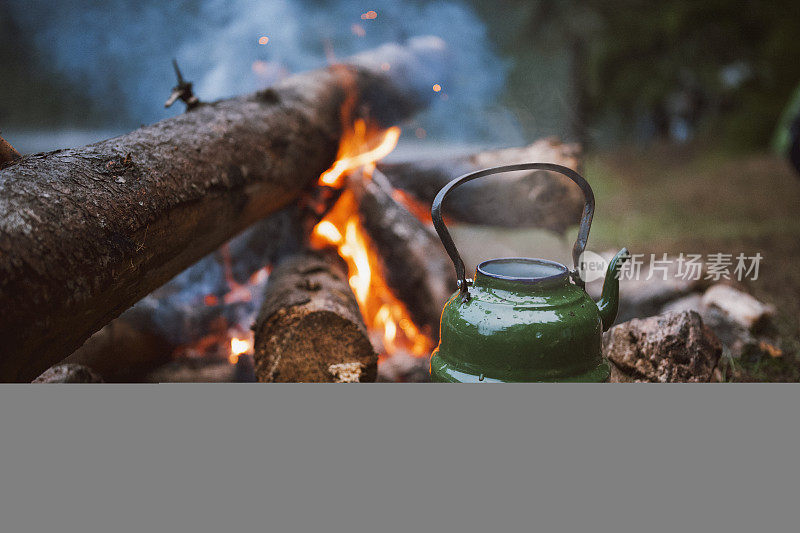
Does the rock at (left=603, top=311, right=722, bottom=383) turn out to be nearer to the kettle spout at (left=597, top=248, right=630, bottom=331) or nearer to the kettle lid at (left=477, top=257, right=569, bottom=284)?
the kettle spout at (left=597, top=248, right=630, bottom=331)

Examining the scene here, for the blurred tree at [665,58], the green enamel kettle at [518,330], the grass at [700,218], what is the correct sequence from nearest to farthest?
1. the green enamel kettle at [518,330]
2. the grass at [700,218]
3. the blurred tree at [665,58]

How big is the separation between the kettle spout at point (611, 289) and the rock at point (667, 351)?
0.19 m

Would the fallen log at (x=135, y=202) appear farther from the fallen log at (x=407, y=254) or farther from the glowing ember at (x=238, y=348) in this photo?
the glowing ember at (x=238, y=348)

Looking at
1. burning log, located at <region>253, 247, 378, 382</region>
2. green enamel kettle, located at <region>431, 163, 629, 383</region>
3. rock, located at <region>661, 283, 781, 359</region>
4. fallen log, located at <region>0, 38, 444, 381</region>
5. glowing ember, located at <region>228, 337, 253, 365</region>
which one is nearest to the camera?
fallen log, located at <region>0, 38, 444, 381</region>

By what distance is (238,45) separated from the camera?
96.3 inches

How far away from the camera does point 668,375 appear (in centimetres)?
171

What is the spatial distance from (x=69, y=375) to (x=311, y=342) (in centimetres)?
77

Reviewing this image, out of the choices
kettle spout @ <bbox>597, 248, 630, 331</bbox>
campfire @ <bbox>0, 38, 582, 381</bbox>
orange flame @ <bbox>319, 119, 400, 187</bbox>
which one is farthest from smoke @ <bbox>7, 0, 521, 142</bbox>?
kettle spout @ <bbox>597, 248, 630, 331</bbox>

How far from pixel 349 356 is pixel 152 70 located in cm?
144

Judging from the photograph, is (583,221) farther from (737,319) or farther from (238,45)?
(238,45)

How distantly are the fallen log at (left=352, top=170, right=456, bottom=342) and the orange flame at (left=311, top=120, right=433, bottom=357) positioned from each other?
4 cm

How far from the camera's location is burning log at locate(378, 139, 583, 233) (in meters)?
2.34

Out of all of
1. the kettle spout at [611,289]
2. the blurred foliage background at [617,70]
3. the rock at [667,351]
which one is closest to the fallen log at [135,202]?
the blurred foliage background at [617,70]

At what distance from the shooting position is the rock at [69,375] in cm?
176
